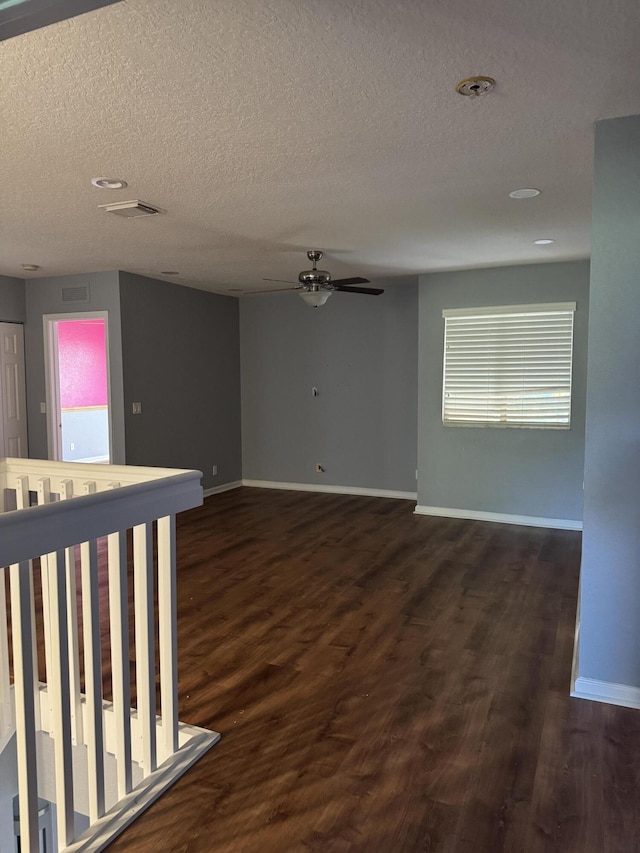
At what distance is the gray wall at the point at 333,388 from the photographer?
671 cm

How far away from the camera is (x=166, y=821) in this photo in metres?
1.85

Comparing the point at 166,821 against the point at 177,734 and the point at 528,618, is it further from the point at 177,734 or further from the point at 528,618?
the point at 528,618

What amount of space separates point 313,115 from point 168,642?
2101 mm

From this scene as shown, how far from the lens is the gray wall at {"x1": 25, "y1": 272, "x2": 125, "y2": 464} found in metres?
5.66

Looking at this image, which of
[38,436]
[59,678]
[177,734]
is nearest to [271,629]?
[177,734]

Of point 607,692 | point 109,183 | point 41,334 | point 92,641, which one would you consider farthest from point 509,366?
point 41,334

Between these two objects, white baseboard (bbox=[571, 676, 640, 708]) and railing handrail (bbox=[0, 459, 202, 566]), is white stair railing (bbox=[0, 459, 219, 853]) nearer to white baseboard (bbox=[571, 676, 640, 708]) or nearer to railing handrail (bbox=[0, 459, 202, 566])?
railing handrail (bbox=[0, 459, 202, 566])

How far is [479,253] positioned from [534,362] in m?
1.24

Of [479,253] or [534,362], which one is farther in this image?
[534,362]

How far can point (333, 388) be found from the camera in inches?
279

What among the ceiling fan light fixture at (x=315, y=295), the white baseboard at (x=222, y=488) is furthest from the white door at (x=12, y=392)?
the ceiling fan light fixture at (x=315, y=295)

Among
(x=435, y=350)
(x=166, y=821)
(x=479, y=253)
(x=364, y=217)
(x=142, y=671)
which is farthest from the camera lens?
(x=435, y=350)

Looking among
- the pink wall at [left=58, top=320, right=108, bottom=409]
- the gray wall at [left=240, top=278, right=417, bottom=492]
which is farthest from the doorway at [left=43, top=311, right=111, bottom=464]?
the gray wall at [left=240, top=278, right=417, bottom=492]

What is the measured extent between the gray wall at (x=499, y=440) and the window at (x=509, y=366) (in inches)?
3.0
